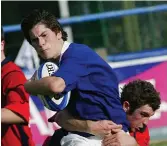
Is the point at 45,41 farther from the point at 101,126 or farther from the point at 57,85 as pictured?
the point at 101,126

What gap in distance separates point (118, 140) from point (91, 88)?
1.17 feet

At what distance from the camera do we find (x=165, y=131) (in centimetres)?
969

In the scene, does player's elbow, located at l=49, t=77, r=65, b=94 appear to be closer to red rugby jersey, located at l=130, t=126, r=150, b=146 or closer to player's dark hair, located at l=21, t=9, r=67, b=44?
player's dark hair, located at l=21, t=9, r=67, b=44

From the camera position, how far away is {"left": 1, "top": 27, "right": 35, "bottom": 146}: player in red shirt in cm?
461

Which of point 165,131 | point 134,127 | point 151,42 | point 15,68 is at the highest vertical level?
point 15,68

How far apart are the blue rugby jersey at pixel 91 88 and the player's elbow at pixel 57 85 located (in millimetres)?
110

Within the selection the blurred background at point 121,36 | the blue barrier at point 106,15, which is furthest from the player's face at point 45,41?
the blue barrier at point 106,15

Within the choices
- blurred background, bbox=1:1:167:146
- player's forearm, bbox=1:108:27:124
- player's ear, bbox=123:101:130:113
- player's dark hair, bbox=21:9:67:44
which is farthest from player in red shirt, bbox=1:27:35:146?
blurred background, bbox=1:1:167:146

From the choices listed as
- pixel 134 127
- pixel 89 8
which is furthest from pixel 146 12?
pixel 134 127

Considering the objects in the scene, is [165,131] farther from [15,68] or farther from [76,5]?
[15,68]

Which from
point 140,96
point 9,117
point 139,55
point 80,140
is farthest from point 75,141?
point 139,55

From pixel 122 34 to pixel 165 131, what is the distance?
84.4 inches

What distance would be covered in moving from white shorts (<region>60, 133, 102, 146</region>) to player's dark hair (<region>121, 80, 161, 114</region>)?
535 millimetres

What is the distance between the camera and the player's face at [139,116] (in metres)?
4.93
